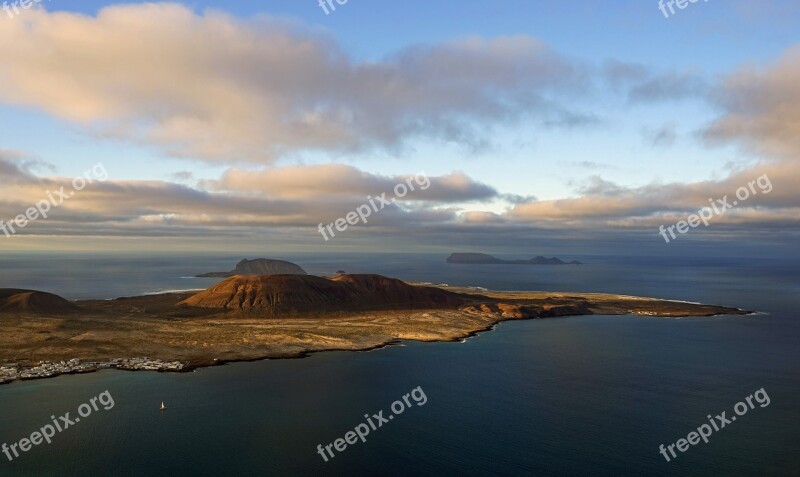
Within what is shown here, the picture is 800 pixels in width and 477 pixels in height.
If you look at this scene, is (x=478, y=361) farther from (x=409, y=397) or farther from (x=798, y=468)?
(x=798, y=468)

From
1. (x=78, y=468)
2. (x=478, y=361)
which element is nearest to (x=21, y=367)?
(x=78, y=468)

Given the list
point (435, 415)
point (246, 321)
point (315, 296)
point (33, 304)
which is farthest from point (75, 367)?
point (315, 296)

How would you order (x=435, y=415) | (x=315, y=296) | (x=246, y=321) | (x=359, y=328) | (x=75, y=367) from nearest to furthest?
(x=435, y=415) → (x=75, y=367) → (x=359, y=328) → (x=246, y=321) → (x=315, y=296)

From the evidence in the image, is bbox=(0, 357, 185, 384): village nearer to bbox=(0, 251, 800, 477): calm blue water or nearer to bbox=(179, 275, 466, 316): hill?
bbox=(0, 251, 800, 477): calm blue water

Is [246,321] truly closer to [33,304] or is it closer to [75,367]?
[75,367]

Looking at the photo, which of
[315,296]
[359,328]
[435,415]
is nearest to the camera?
[435,415]
